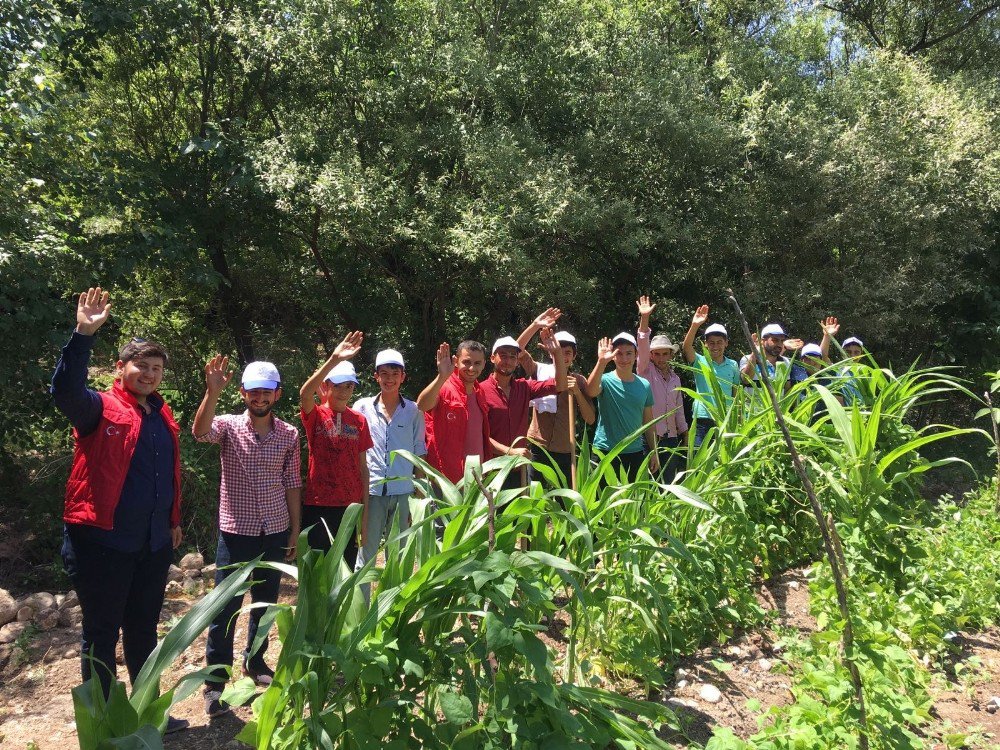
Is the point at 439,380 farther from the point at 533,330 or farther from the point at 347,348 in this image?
the point at 533,330

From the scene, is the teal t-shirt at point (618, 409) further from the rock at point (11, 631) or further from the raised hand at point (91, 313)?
the rock at point (11, 631)

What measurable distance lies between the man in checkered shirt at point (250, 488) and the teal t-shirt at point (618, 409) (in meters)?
2.10

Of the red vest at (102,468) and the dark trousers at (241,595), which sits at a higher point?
the red vest at (102,468)

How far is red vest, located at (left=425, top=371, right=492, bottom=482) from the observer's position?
464 centimetres

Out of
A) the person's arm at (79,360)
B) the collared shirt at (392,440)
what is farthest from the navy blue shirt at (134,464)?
the collared shirt at (392,440)

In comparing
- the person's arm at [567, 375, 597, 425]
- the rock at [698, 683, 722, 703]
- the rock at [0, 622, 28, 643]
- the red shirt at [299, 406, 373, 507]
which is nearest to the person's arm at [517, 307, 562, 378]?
the person's arm at [567, 375, 597, 425]

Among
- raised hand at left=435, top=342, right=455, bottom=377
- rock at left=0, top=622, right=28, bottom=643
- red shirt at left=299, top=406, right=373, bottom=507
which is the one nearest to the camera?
red shirt at left=299, top=406, right=373, bottom=507

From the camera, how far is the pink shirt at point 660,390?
5.49m

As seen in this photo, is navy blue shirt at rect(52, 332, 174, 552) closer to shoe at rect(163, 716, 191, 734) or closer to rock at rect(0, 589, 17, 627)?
shoe at rect(163, 716, 191, 734)

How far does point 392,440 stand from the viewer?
13.8 feet

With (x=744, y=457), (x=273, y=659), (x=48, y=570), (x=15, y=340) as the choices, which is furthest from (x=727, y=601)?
(x=15, y=340)

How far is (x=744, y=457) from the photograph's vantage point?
156 inches

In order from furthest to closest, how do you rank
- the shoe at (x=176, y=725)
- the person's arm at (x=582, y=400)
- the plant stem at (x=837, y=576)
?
the person's arm at (x=582, y=400) < the shoe at (x=176, y=725) < the plant stem at (x=837, y=576)

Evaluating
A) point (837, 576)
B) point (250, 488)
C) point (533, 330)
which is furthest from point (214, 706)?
point (533, 330)
